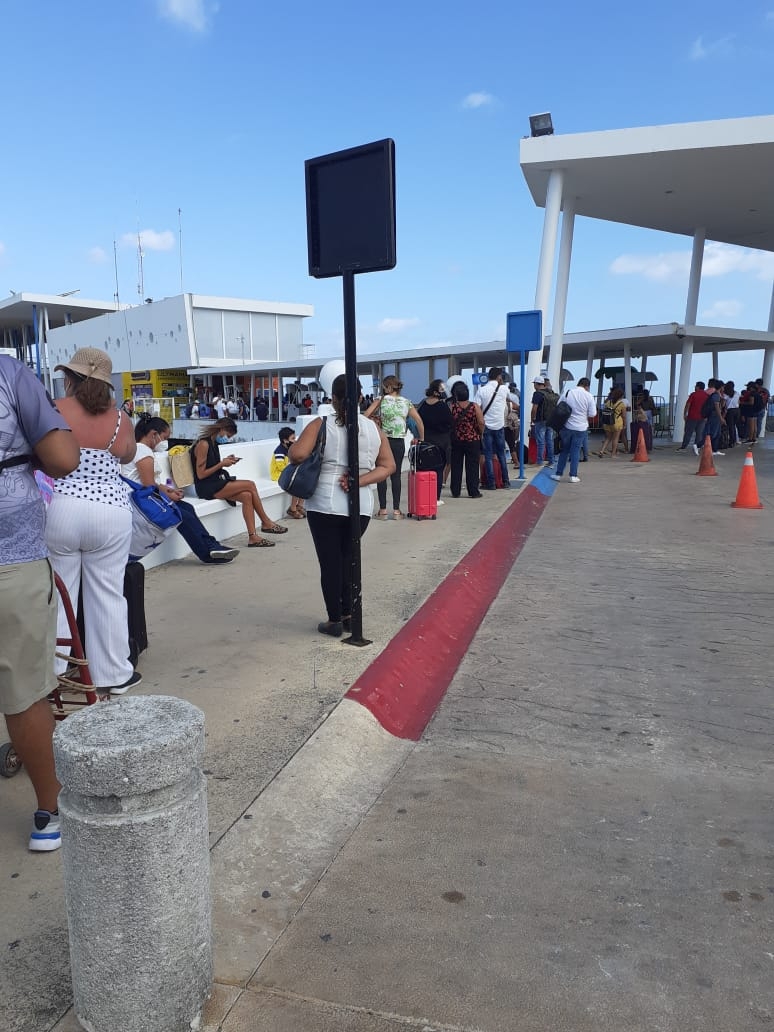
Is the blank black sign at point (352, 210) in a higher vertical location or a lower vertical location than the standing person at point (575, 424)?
higher

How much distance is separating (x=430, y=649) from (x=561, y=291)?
17.7 metres

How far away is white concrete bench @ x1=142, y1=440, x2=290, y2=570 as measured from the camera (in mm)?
7348

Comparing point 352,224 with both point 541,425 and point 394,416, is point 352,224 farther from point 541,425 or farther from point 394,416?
point 541,425

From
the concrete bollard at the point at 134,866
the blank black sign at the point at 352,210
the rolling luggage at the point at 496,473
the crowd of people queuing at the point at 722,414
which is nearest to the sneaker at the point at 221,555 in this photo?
the blank black sign at the point at 352,210

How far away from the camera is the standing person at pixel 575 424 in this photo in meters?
13.5

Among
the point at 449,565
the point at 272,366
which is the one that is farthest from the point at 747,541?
the point at 272,366

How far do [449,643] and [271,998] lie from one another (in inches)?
129

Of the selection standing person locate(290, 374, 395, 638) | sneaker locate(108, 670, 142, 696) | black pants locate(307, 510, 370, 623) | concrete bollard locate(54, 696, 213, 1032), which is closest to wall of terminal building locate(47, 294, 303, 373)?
standing person locate(290, 374, 395, 638)

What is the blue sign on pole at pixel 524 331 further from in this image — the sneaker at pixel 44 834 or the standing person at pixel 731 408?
the sneaker at pixel 44 834

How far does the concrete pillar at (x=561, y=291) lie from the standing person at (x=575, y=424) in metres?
5.30

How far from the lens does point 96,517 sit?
3.69 m

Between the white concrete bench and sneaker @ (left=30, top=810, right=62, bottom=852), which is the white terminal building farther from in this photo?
sneaker @ (left=30, top=810, right=62, bottom=852)

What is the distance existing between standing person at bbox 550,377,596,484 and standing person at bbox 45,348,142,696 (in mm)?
10766

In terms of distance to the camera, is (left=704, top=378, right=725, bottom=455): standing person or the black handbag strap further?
(left=704, top=378, right=725, bottom=455): standing person
